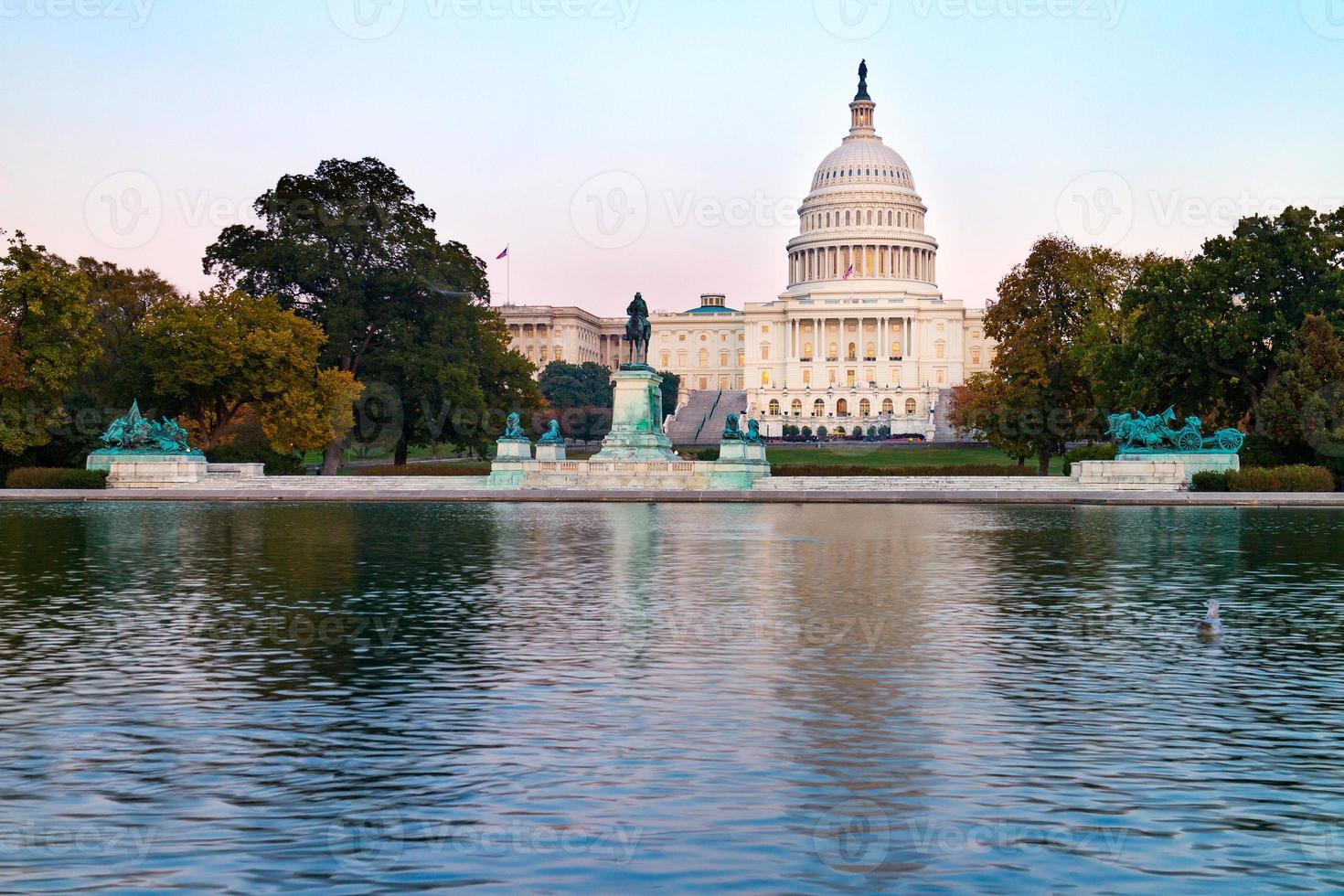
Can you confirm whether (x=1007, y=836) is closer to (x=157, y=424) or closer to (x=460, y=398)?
(x=157, y=424)

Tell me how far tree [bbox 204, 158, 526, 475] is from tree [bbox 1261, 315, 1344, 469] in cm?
3553

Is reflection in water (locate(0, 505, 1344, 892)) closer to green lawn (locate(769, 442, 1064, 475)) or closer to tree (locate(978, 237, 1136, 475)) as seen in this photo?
tree (locate(978, 237, 1136, 475))

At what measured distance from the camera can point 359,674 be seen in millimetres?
13094

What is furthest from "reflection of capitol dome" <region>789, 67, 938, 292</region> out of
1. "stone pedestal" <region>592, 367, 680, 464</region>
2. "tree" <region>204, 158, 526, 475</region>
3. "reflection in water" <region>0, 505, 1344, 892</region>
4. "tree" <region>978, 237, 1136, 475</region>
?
"reflection in water" <region>0, 505, 1344, 892</region>

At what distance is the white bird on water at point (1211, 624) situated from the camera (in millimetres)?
15031

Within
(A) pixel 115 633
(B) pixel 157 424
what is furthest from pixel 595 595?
(B) pixel 157 424

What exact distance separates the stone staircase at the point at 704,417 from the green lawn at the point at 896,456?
109 ft

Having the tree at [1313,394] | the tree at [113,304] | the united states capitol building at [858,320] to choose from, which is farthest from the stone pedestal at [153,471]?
the united states capitol building at [858,320]

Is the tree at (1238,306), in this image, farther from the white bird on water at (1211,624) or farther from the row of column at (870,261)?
the row of column at (870,261)

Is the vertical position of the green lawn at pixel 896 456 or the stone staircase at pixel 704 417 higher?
the stone staircase at pixel 704 417

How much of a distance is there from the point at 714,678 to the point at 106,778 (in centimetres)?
534

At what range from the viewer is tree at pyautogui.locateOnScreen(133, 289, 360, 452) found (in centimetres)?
6044

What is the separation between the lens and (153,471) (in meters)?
55.3

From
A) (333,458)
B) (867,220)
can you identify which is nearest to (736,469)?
(333,458)
